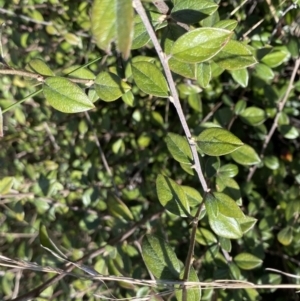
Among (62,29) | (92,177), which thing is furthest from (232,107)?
(62,29)

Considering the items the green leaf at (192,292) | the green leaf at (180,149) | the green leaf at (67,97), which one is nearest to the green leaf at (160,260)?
the green leaf at (192,292)

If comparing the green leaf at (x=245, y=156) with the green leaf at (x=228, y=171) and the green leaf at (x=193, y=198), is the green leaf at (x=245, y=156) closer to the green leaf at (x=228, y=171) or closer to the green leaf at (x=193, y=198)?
the green leaf at (x=228, y=171)

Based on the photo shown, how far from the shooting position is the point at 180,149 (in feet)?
2.58

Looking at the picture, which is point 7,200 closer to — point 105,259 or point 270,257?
point 105,259

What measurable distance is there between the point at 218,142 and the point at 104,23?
1.36ft

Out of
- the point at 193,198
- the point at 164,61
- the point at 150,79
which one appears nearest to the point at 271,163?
the point at 193,198

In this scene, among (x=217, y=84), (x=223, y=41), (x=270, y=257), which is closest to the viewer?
(x=223, y=41)

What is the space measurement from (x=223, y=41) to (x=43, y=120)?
3.42 feet

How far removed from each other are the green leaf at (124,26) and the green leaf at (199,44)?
0.83 feet

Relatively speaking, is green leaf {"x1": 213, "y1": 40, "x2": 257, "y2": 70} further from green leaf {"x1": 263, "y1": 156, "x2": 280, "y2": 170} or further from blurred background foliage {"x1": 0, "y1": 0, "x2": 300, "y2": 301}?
green leaf {"x1": 263, "y1": 156, "x2": 280, "y2": 170}

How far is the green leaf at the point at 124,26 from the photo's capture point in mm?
291

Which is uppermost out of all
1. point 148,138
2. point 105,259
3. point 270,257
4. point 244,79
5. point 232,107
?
point 244,79

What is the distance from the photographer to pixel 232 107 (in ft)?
3.95

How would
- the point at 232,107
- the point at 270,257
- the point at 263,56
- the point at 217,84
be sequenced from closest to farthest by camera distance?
1. the point at 263,56
2. the point at 232,107
3. the point at 217,84
4. the point at 270,257
